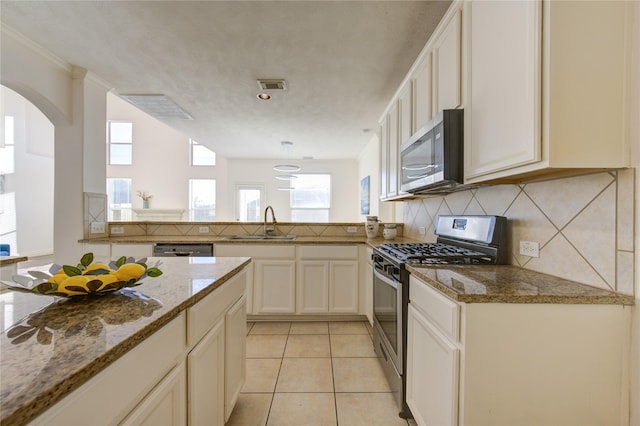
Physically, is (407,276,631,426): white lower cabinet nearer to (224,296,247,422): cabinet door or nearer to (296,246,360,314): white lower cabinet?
(224,296,247,422): cabinet door

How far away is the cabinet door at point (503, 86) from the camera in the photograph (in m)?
0.99

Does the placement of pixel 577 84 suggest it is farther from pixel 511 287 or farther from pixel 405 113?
pixel 405 113

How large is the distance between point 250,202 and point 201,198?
5.43 ft

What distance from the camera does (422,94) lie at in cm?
193

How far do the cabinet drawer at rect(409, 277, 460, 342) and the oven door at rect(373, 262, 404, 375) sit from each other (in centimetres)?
15

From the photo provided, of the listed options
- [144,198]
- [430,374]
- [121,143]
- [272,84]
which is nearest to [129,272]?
[430,374]

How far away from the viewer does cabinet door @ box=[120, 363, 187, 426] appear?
67 centimetres

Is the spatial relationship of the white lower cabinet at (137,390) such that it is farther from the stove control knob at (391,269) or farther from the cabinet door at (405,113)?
the cabinet door at (405,113)

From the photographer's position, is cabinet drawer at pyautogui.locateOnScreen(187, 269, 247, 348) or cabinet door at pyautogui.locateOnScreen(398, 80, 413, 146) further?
cabinet door at pyautogui.locateOnScreen(398, 80, 413, 146)

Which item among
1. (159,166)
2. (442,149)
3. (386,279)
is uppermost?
(159,166)

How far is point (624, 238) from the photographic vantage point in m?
0.97

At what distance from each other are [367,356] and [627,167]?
1.97m

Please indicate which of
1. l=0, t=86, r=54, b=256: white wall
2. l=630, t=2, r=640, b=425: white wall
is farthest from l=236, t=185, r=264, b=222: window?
l=630, t=2, r=640, b=425: white wall

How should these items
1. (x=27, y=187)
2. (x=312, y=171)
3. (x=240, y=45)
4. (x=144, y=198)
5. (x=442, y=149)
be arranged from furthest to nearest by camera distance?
1. (x=144, y=198)
2. (x=312, y=171)
3. (x=27, y=187)
4. (x=240, y=45)
5. (x=442, y=149)
